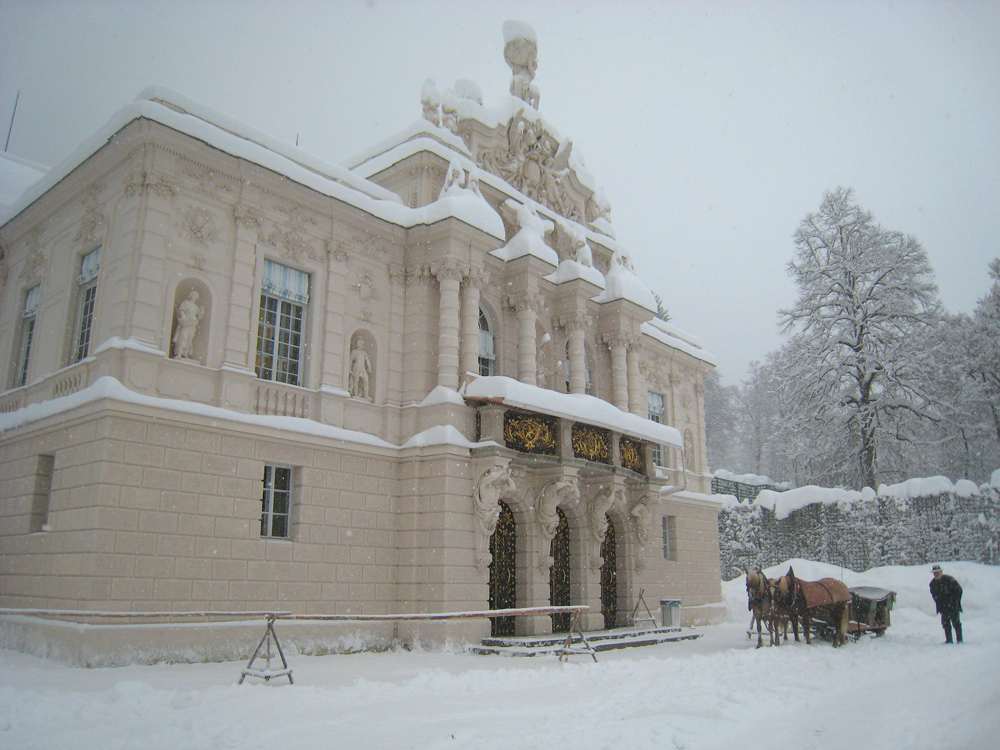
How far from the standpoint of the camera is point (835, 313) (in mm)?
35656

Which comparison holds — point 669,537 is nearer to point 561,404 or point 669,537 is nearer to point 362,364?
point 561,404

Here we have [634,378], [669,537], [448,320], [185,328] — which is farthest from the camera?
[669,537]

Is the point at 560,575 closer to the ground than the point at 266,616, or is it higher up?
higher up

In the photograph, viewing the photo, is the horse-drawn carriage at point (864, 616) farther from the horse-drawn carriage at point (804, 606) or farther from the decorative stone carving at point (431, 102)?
the decorative stone carving at point (431, 102)

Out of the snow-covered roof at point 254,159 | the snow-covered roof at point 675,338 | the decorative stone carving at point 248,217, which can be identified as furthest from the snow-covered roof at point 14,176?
the snow-covered roof at point 675,338

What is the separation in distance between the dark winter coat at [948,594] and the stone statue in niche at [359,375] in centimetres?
1443

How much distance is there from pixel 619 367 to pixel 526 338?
5149 mm

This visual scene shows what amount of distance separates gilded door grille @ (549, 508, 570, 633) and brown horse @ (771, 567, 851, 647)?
6.20 metres

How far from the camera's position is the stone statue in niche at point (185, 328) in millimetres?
15625

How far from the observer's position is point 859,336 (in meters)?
34.7

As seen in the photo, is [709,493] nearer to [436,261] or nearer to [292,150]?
[436,261]

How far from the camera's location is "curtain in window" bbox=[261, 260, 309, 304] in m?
17.6

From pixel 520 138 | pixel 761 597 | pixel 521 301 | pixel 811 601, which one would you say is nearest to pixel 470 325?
pixel 521 301

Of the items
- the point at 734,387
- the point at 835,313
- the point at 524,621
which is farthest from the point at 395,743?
the point at 734,387
